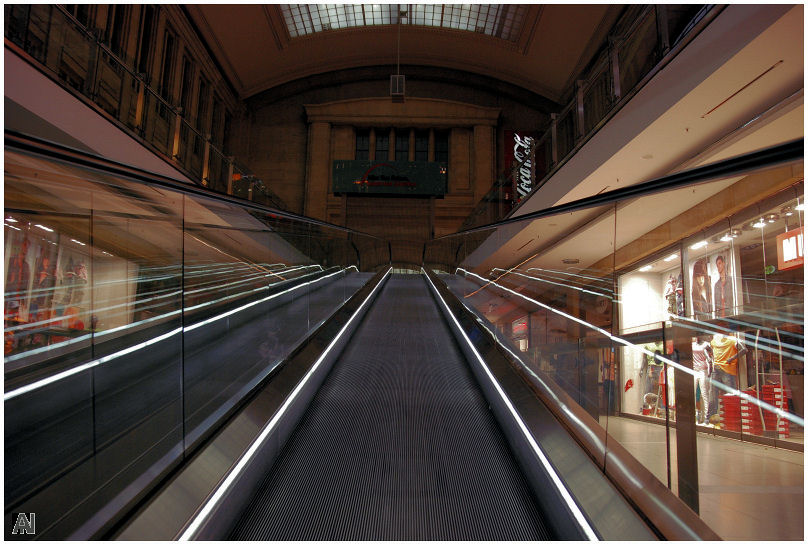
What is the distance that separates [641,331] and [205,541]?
5.30 feet

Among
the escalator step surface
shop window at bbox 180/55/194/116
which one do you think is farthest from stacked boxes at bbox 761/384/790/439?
shop window at bbox 180/55/194/116

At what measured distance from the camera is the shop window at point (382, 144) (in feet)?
67.7

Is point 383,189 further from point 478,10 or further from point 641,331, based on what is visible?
point 641,331

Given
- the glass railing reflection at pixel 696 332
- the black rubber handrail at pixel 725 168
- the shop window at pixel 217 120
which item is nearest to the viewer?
the black rubber handrail at pixel 725 168

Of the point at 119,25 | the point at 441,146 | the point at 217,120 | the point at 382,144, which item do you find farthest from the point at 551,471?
the point at 382,144

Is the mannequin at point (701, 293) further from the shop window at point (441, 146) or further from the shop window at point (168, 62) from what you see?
the shop window at point (441, 146)

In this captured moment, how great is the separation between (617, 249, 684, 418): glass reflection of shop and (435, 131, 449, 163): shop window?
64.4 ft

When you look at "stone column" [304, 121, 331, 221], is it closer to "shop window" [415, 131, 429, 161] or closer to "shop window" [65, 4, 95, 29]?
"shop window" [415, 131, 429, 161]

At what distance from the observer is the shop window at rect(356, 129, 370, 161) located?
20.6 meters

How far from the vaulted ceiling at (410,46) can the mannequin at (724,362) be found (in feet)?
58.4

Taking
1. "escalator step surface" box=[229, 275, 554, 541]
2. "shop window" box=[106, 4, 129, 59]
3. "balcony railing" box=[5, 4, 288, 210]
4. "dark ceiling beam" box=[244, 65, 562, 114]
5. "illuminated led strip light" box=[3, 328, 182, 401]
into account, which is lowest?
"escalator step surface" box=[229, 275, 554, 541]

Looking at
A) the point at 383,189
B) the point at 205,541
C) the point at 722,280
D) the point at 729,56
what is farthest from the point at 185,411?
the point at 383,189

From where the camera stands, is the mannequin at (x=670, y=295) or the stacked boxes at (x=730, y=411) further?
the mannequin at (x=670, y=295)

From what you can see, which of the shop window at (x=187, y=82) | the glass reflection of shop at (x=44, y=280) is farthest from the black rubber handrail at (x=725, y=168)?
the shop window at (x=187, y=82)
